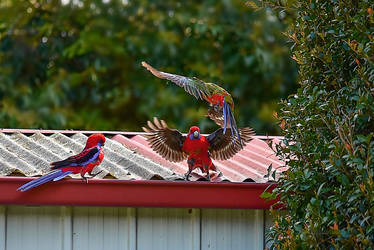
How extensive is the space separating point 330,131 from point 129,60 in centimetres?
1096

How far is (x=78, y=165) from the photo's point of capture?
4.29 metres

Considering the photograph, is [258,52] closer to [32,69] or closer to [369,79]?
[32,69]

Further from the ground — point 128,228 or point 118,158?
point 118,158

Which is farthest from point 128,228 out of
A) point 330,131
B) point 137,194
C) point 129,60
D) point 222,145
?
point 129,60

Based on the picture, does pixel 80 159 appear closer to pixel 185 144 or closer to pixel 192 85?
pixel 185 144

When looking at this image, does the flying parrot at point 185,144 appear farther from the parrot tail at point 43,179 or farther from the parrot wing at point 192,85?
the parrot tail at point 43,179

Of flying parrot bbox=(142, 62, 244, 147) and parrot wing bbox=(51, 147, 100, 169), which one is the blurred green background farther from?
parrot wing bbox=(51, 147, 100, 169)

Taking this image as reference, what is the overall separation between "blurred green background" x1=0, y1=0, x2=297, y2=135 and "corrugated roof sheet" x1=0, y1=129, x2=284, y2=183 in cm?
663

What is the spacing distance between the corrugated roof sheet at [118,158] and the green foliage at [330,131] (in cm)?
63

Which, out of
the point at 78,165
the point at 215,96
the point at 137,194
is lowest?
the point at 137,194

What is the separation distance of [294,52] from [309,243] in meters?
1.16

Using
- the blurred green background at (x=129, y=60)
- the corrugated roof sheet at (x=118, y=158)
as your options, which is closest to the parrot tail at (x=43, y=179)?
the corrugated roof sheet at (x=118, y=158)

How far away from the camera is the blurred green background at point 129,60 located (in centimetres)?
1312

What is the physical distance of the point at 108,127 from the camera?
46.1 feet
